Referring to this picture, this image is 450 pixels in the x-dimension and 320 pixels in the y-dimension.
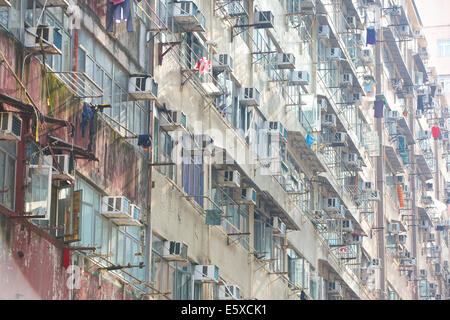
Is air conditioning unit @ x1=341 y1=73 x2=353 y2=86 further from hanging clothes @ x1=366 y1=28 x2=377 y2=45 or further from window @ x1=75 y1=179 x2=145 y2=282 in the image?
window @ x1=75 y1=179 x2=145 y2=282

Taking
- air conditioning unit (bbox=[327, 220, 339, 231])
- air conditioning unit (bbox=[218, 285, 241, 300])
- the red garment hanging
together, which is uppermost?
the red garment hanging

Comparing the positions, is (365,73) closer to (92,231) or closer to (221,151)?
(221,151)

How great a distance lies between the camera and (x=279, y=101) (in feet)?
97.1

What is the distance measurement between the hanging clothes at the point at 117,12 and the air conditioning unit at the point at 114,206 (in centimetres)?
310

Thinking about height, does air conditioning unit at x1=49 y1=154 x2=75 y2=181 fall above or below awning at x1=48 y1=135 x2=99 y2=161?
below

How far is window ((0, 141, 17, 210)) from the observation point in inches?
563

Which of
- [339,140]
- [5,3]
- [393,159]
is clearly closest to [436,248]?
[393,159]

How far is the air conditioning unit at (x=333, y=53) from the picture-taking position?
3559cm

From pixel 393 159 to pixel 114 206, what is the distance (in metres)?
32.8

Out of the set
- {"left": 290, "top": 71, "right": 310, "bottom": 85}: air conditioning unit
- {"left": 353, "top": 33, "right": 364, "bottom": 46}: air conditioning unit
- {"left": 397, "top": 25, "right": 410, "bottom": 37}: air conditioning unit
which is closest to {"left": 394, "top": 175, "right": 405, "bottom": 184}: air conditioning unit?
{"left": 397, "top": 25, "right": 410, "bottom": 37}: air conditioning unit

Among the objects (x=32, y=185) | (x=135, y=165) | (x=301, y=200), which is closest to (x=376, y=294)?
(x=301, y=200)

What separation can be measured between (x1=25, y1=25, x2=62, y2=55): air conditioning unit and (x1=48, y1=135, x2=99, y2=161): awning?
4.50 ft

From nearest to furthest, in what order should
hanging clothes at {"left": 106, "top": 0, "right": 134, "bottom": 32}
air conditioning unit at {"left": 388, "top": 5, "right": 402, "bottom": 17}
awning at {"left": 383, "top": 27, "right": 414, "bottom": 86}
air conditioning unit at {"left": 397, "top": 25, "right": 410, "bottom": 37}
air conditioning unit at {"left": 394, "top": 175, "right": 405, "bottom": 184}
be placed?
1. hanging clothes at {"left": 106, "top": 0, "right": 134, "bottom": 32}
2. air conditioning unit at {"left": 388, "top": 5, "right": 402, "bottom": 17}
3. awning at {"left": 383, "top": 27, "right": 414, "bottom": 86}
4. air conditioning unit at {"left": 394, "top": 175, "right": 405, "bottom": 184}
5. air conditioning unit at {"left": 397, "top": 25, "right": 410, "bottom": 37}

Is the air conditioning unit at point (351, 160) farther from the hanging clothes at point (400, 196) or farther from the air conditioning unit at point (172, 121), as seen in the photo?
the air conditioning unit at point (172, 121)
